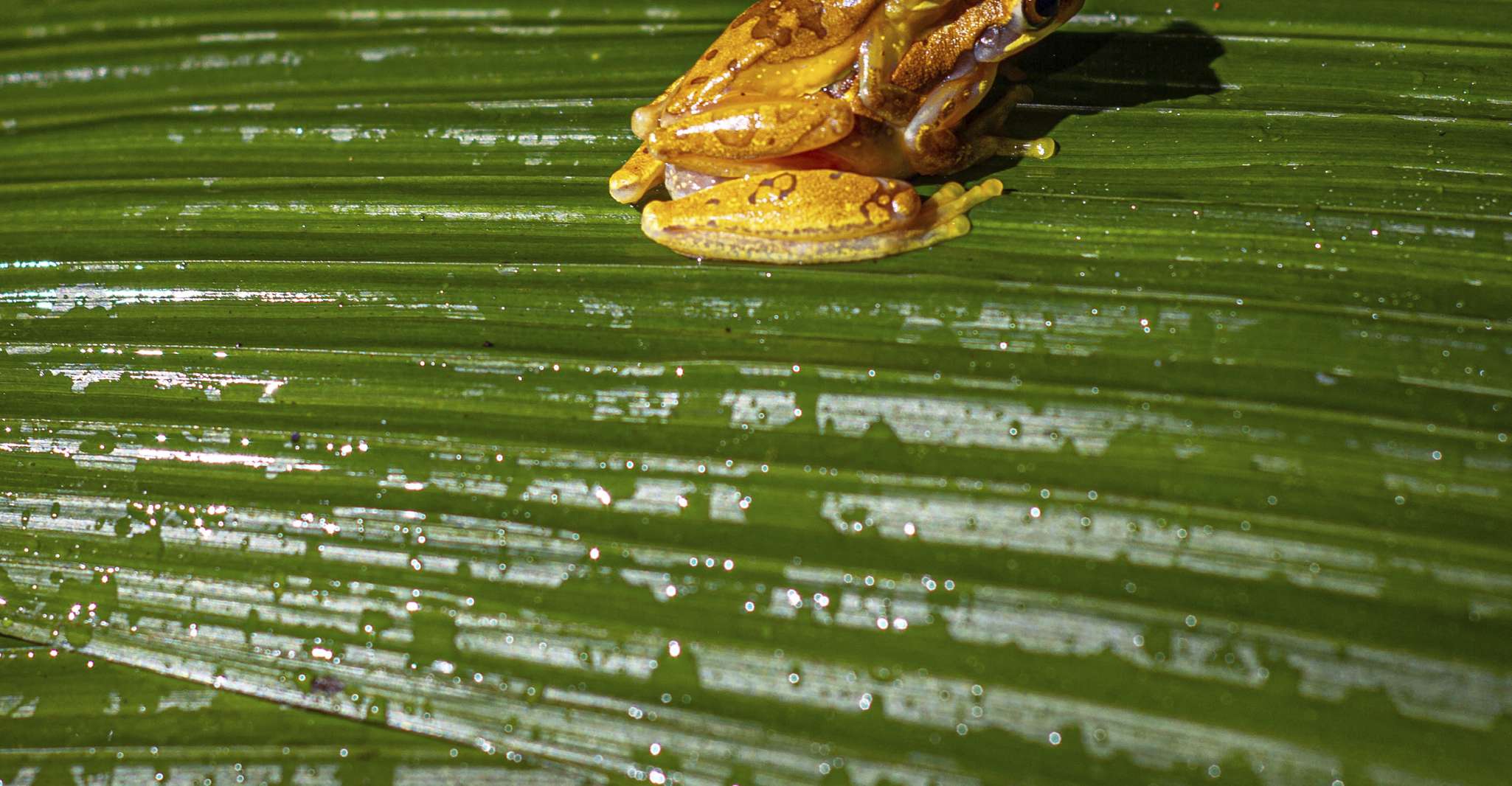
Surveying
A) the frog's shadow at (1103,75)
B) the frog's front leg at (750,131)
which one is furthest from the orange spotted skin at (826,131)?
the frog's shadow at (1103,75)

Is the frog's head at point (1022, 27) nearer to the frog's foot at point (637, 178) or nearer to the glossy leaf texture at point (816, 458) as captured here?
the glossy leaf texture at point (816, 458)

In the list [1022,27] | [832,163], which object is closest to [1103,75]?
[1022,27]

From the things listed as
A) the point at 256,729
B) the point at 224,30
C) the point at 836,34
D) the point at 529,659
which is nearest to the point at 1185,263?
the point at 836,34

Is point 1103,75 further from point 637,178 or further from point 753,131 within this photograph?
point 637,178

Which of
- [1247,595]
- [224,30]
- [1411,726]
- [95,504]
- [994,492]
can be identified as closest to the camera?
[1411,726]

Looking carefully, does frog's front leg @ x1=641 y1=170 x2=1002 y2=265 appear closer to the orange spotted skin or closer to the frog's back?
the orange spotted skin

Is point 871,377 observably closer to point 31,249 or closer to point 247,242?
point 247,242
